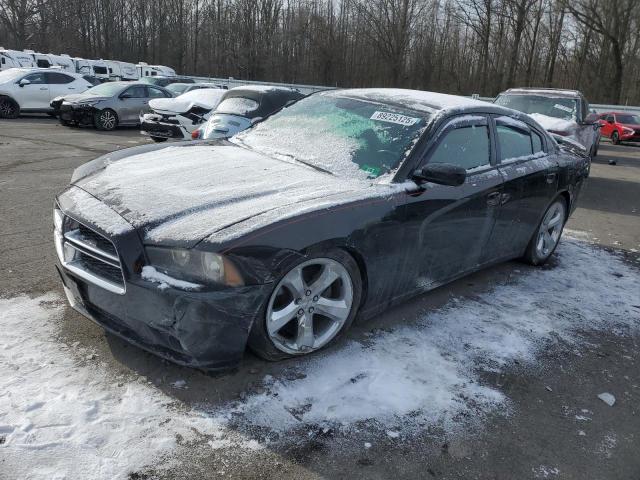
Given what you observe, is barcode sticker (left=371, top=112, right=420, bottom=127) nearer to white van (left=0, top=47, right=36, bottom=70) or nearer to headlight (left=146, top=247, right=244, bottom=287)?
headlight (left=146, top=247, right=244, bottom=287)

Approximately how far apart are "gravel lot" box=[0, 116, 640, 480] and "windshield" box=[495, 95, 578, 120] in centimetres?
736

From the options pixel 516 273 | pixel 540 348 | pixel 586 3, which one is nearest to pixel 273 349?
pixel 540 348

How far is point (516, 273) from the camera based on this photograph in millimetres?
5086

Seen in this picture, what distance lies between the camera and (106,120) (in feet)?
49.2

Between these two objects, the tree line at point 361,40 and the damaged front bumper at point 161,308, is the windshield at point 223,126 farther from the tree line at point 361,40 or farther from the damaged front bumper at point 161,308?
the tree line at point 361,40

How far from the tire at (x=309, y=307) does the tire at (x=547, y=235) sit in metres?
2.63

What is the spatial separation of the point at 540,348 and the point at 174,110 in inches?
400

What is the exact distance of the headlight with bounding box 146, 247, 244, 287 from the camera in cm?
256

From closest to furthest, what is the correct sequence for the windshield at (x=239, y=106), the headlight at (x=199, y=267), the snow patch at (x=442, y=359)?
the headlight at (x=199, y=267) → the snow patch at (x=442, y=359) → the windshield at (x=239, y=106)

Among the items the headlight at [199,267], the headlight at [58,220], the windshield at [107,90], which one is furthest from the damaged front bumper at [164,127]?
the headlight at [199,267]

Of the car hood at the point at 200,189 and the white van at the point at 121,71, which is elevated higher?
the white van at the point at 121,71

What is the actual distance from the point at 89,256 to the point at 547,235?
4.32 m

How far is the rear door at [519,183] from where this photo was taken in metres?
4.38

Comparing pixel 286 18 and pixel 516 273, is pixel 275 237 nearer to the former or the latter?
pixel 516 273
